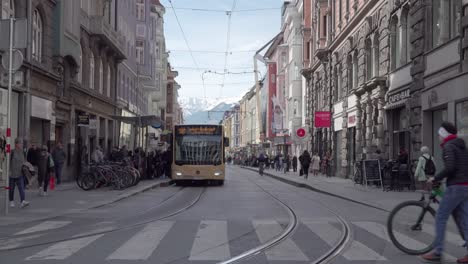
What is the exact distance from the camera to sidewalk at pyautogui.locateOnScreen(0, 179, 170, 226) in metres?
13.6

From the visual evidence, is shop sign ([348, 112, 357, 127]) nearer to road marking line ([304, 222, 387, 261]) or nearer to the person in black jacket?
road marking line ([304, 222, 387, 261])

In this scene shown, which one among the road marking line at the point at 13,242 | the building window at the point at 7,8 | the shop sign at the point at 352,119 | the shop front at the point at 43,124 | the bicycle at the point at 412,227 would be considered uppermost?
the building window at the point at 7,8

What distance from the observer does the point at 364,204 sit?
18453 millimetres

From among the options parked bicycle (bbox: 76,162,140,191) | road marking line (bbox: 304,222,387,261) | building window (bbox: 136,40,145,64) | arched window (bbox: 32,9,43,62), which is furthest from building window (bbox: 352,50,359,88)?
road marking line (bbox: 304,222,387,261)

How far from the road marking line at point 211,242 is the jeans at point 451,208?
2816mm

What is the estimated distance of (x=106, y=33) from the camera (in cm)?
3403

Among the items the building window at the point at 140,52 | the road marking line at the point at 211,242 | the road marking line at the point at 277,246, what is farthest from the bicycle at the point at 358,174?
the building window at the point at 140,52

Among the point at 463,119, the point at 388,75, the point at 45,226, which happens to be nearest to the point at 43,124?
the point at 45,226

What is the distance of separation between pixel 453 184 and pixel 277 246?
2946 millimetres

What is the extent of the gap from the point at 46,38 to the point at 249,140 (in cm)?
10929

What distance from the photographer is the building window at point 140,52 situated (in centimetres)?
5105

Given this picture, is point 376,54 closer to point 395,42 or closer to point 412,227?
point 395,42

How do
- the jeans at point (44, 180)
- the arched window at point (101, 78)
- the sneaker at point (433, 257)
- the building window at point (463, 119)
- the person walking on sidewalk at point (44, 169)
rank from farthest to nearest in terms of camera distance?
the arched window at point (101, 78) → the building window at point (463, 119) → the jeans at point (44, 180) → the person walking on sidewalk at point (44, 169) → the sneaker at point (433, 257)

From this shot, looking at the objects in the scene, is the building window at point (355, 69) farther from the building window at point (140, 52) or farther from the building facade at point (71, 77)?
the building window at point (140, 52)
